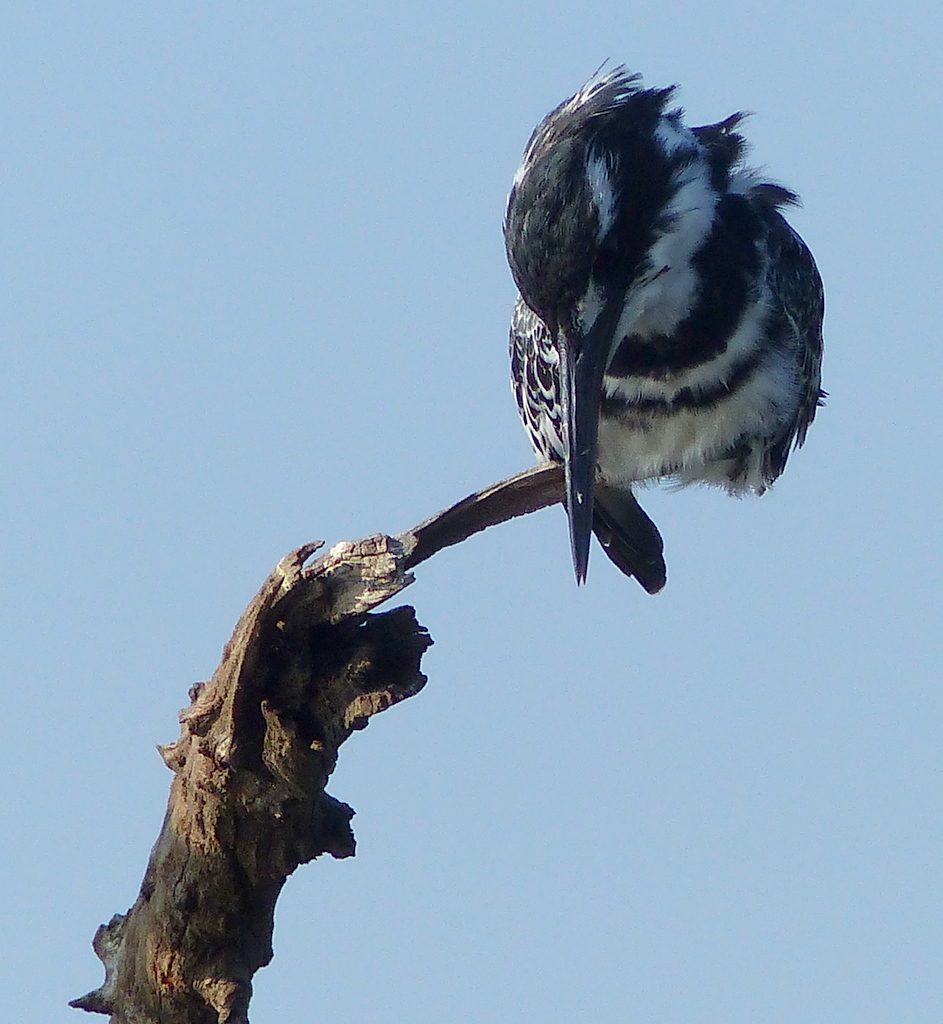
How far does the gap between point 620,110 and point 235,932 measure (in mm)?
2502

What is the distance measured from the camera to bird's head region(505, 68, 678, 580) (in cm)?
364

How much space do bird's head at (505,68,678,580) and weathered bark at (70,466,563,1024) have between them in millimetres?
850

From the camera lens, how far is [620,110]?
4.06m

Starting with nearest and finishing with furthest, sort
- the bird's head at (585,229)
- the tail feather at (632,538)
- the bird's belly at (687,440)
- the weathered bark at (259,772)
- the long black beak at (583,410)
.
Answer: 1. the weathered bark at (259,772)
2. the bird's head at (585,229)
3. the long black beak at (583,410)
4. the bird's belly at (687,440)
5. the tail feather at (632,538)

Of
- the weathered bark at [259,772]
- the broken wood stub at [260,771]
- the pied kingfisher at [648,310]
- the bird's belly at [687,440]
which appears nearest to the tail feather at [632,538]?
the pied kingfisher at [648,310]

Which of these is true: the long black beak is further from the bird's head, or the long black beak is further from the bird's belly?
the bird's belly

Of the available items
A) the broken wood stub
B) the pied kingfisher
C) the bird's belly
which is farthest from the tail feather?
the broken wood stub

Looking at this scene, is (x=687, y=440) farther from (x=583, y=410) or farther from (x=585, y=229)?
(x=585, y=229)

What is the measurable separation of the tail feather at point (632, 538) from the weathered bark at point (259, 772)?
2052mm

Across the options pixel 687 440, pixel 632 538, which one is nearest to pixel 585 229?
pixel 687 440

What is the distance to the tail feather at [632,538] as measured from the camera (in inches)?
205

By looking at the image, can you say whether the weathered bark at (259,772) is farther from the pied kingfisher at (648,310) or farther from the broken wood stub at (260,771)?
the pied kingfisher at (648,310)

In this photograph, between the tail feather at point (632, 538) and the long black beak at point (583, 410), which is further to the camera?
the tail feather at point (632, 538)

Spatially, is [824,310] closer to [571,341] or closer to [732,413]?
[732,413]
